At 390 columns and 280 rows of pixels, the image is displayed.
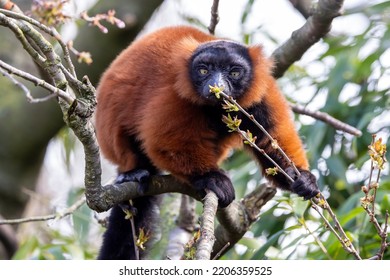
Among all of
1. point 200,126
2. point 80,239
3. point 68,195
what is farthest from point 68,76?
point 68,195

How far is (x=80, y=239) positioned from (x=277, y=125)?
186 centimetres

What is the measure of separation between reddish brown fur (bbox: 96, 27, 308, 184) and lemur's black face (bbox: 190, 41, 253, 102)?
0.06m

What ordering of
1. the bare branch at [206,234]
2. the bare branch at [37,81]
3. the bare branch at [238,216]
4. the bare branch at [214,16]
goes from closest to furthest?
the bare branch at [206,234] < the bare branch at [37,81] < the bare branch at [238,216] < the bare branch at [214,16]

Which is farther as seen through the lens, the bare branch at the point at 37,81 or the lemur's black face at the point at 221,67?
the lemur's black face at the point at 221,67

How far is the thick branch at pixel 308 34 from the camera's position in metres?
4.05

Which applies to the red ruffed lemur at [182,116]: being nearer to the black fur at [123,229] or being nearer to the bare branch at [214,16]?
the black fur at [123,229]

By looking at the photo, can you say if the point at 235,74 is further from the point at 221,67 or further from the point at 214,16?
the point at 214,16

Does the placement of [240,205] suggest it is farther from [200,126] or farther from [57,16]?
[57,16]

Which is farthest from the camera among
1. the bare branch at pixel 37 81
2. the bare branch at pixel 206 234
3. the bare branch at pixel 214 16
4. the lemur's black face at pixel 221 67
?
the bare branch at pixel 214 16

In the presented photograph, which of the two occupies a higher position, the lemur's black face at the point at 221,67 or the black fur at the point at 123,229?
the lemur's black face at the point at 221,67

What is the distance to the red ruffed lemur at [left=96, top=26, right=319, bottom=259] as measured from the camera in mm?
3855

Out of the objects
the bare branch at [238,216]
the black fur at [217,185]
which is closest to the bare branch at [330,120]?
the bare branch at [238,216]

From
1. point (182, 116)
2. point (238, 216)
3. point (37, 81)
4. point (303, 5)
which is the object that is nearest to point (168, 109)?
point (182, 116)

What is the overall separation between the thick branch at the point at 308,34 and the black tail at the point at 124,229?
1280 mm
